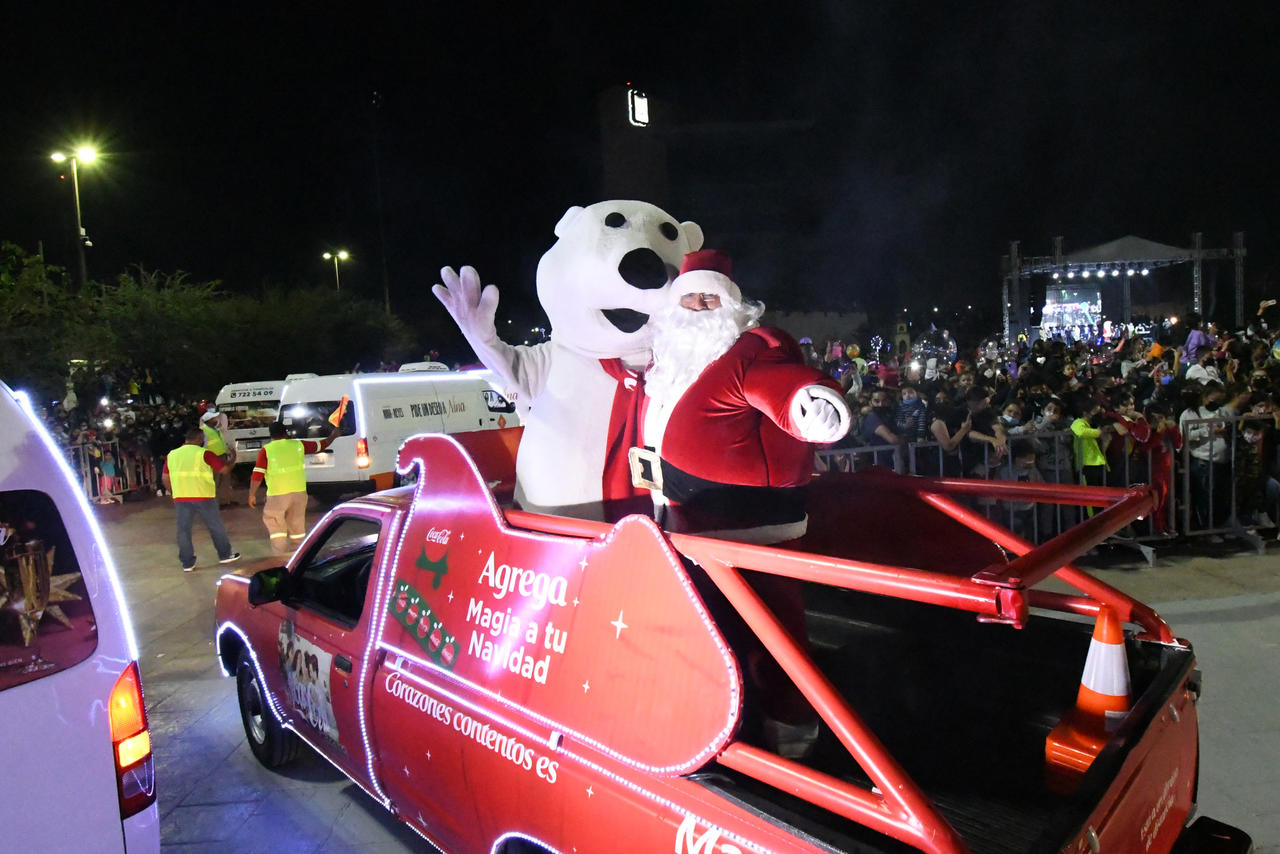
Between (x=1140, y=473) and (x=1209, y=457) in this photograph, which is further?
(x=1140, y=473)

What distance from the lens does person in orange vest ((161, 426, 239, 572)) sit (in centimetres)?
835

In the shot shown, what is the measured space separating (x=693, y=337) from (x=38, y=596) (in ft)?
6.69

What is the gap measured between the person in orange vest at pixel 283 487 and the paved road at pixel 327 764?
4.89ft

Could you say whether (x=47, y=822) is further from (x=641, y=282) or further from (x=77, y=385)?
(x=77, y=385)

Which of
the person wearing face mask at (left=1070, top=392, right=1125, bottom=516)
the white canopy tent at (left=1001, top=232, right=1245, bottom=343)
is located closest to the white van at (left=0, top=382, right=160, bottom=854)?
the person wearing face mask at (left=1070, top=392, right=1125, bottom=516)

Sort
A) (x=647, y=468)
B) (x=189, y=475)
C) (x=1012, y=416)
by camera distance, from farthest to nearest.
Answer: (x=189, y=475) < (x=1012, y=416) < (x=647, y=468)

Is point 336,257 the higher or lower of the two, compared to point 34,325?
higher

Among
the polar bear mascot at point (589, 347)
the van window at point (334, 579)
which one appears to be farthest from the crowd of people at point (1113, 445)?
the van window at point (334, 579)

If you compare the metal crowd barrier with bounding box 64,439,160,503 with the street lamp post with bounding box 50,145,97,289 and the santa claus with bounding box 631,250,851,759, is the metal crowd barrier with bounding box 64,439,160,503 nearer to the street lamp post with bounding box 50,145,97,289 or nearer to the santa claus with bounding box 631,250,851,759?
Result: the street lamp post with bounding box 50,145,97,289

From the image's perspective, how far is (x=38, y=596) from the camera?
2275 mm

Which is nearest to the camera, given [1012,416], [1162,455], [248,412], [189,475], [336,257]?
[1162,455]

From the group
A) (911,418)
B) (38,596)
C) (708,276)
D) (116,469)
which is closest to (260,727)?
(38,596)

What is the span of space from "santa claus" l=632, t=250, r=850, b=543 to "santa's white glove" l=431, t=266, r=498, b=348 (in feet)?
4.96

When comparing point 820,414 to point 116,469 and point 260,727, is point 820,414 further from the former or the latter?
point 116,469
